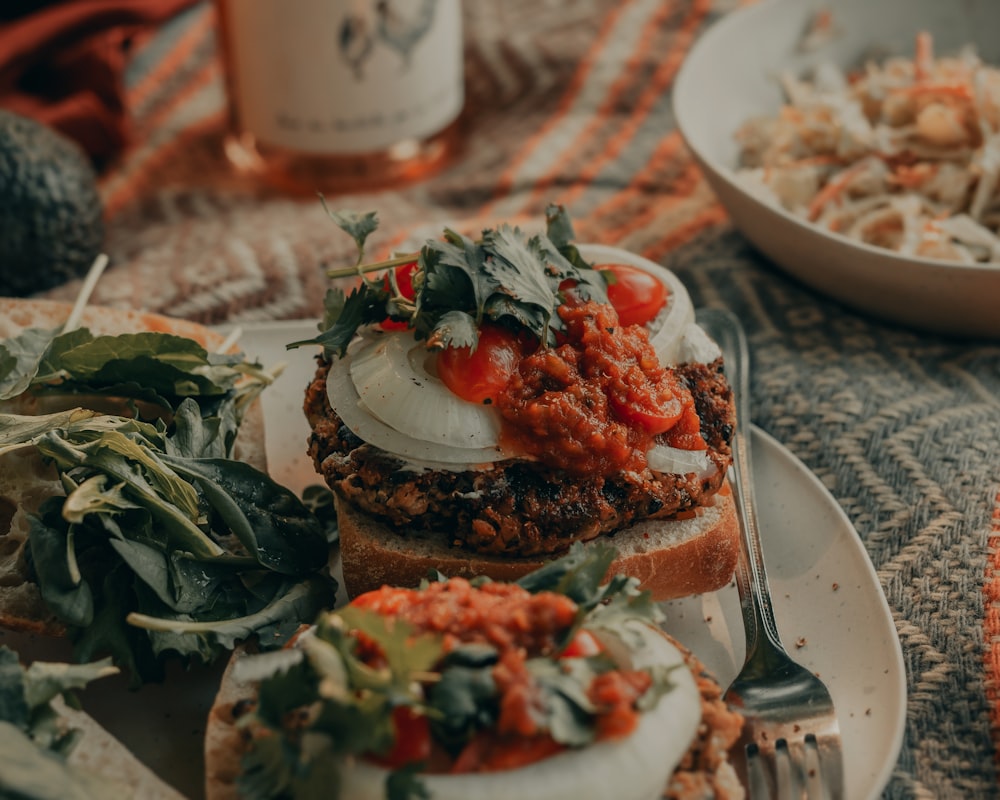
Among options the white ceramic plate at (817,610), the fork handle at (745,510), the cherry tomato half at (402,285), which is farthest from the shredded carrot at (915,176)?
the cherry tomato half at (402,285)

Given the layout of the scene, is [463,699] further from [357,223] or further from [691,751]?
[357,223]

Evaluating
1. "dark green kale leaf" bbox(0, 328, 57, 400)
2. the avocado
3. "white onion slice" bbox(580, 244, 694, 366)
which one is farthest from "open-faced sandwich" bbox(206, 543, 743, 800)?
the avocado

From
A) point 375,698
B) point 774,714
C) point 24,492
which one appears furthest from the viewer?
point 24,492

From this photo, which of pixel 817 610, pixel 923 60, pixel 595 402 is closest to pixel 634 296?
pixel 595 402

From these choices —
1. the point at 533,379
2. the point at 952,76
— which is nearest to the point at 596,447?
the point at 533,379

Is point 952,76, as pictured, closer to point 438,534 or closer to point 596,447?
point 596,447

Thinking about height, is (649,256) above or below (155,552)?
below
